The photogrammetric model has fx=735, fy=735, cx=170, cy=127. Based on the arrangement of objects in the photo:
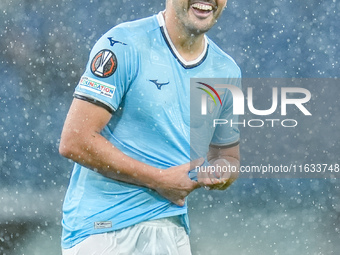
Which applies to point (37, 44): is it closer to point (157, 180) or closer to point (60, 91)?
point (60, 91)

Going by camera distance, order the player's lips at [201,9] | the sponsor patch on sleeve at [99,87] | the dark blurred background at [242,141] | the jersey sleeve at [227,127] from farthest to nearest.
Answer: the dark blurred background at [242,141] → the jersey sleeve at [227,127] → the player's lips at [201,9] → the sponsor patch on sleeve at [99,87]

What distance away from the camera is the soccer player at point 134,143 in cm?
257

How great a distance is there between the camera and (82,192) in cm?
268

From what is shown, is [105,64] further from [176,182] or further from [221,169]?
[221,169]

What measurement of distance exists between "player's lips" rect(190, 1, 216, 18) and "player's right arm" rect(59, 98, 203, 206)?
0.52 meters

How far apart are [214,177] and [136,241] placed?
361 mm

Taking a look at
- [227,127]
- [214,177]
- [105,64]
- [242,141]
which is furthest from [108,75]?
[242,141]

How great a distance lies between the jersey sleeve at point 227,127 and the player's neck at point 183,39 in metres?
0.25

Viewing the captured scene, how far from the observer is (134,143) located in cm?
266

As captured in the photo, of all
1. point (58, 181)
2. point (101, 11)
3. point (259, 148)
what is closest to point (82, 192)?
point (259, 148)

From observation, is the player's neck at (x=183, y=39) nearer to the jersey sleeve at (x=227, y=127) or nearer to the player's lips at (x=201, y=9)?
the player's lips at (x=201, y=9)

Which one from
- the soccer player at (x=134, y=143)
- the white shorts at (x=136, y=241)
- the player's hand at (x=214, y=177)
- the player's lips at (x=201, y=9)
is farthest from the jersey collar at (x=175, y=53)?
the white shorts at (x=136, y=241)

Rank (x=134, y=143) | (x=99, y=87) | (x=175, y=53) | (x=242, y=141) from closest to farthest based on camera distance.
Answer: (x=99, y=87)
(x=134, y=143)
(x=175, y=53)
(x=242, y=141)

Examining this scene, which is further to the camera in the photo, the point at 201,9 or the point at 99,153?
the point at 201,9
